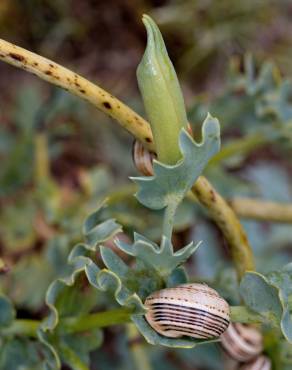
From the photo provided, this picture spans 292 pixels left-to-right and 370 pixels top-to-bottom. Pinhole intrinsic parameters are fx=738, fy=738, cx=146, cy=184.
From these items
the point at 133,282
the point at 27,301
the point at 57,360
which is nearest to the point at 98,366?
the point at 27,301

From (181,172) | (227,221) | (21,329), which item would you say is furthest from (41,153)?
(181,172)

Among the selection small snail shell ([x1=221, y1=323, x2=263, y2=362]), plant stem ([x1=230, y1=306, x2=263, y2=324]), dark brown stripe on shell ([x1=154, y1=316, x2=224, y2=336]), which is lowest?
small snail shell ([x1=221, y1=323, x2=263, y2=362])

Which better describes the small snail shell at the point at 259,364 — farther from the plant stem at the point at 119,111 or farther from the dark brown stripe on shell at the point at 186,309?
the dark brown stripe on shell at the point at 186,309

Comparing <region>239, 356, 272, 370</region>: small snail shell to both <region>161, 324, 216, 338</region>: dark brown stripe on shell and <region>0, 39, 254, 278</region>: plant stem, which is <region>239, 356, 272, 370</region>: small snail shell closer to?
<region>0, 39, 254, 278</region>: plant stem

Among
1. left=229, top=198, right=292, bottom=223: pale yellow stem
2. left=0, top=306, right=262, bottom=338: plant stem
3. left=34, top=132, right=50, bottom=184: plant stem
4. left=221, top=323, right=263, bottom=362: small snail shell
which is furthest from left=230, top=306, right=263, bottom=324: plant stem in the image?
left=34, top=132, right=50, bottom=184: plant stem

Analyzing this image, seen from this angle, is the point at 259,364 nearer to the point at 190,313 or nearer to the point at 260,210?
the point at 190,313

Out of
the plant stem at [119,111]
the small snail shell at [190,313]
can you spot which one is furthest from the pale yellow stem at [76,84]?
the small snail shell at [190,313]

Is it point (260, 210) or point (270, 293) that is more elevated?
point (270, 293)
